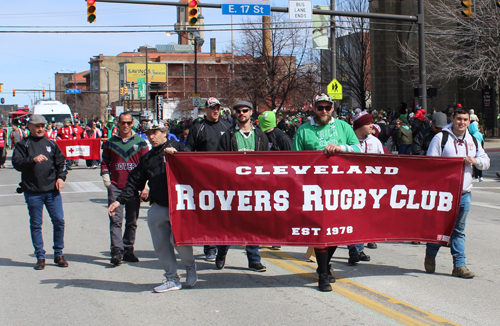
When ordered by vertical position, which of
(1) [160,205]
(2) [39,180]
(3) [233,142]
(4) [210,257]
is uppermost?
(3) [233,142]

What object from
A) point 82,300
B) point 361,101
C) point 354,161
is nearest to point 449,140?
point 354,161

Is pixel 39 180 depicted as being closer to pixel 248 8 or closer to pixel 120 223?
pixel 120 223

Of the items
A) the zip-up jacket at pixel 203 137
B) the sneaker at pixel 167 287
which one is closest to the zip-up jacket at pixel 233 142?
the zip-up jacket at pixel 203 137

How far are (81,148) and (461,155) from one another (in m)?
19.6

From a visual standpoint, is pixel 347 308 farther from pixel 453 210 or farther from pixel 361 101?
pixel 361 101

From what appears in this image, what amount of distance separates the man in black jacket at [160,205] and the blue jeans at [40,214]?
160cm

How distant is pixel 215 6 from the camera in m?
19.0

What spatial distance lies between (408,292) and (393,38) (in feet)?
128

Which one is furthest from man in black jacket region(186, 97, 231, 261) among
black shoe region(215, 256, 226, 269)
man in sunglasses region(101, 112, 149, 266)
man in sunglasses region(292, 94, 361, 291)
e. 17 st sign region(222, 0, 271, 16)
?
e. 17 st sign region(222, 0, 271, 16)

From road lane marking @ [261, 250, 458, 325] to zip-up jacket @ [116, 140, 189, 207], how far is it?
76.0 inches

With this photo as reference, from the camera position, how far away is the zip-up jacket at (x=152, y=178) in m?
6.09

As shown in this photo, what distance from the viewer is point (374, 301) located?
5605 millimetres

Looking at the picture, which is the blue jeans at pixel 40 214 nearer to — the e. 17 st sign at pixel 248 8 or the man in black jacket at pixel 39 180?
the man in black jacket at pixel 39 180

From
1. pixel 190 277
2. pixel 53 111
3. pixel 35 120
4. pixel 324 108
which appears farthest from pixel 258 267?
pixel 53 111
